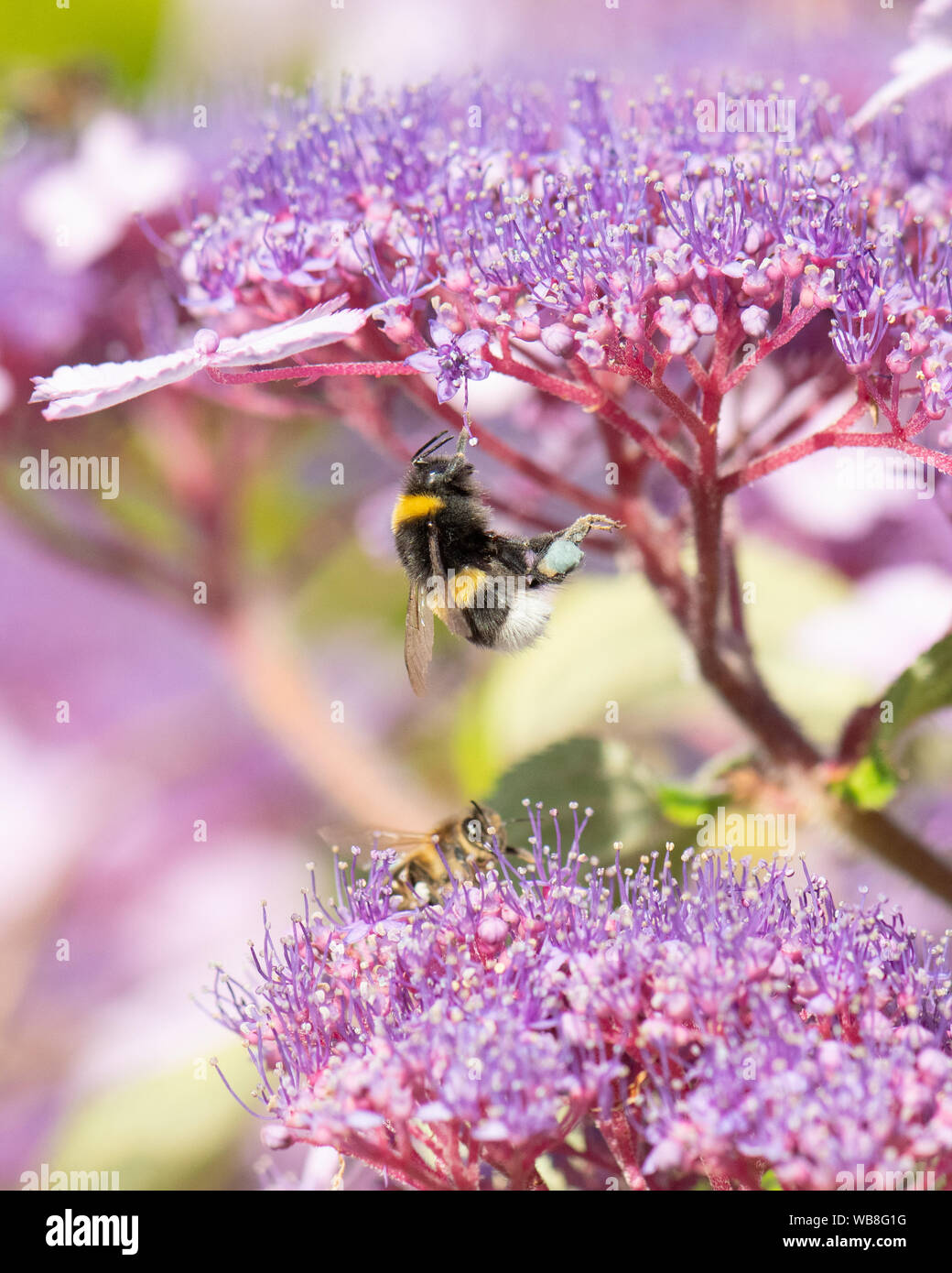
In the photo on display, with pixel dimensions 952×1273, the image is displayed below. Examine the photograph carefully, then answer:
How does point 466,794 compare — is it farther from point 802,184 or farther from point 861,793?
point 802,184

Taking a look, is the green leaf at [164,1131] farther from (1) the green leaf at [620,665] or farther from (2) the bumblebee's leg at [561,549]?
(2) the bumblebee's leg at [561,549]

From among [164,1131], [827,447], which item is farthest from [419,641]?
[164,1131]

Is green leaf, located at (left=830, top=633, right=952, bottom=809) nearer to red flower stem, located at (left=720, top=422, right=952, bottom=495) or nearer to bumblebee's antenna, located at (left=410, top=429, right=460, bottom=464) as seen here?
red flower stem, located at (left=720, top=422, right=952, bottom=495)

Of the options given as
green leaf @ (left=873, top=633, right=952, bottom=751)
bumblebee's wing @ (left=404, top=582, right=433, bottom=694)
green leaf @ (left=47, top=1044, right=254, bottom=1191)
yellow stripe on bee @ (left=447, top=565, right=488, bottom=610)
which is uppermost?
yellow stripe on bee @ (left=447, top=565, right=488, bottom=610)

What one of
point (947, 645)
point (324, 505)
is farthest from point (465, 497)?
point (324, 505)

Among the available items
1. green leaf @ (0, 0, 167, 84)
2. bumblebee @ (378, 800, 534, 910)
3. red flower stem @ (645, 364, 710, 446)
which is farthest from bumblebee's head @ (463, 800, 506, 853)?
green leaf @ (0, 0, 167, 84)

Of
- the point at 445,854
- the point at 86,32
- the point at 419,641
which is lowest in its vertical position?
the point at 445,854

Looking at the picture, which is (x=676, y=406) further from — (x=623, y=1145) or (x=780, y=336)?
(x=623, y=1145)
